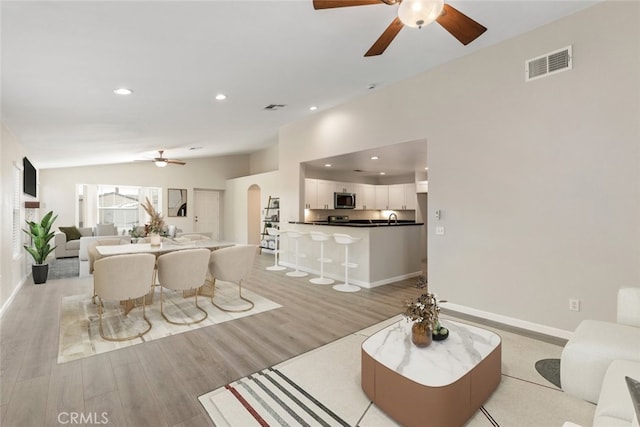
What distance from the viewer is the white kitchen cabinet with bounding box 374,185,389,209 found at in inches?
349

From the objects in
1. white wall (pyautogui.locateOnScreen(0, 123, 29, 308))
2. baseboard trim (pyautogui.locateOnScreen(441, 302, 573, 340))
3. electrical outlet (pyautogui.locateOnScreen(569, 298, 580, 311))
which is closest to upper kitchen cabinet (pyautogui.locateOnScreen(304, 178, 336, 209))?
baseboard trim (pyautogui.locateOnScreen(441, 302, 573, 340))

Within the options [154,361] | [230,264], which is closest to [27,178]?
[230,264]

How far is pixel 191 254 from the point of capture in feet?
11.9

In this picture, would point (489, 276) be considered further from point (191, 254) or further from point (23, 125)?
point (23, 125)

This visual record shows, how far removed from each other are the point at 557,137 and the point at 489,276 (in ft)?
5.57

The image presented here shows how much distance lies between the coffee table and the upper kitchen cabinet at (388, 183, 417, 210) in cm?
615

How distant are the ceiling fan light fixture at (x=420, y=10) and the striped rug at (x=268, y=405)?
2532 mm

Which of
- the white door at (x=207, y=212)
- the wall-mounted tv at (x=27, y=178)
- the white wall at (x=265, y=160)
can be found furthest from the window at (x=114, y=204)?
the white wall at (x=265, y=160)

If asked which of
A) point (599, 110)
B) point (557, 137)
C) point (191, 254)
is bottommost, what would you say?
point (191, 254)

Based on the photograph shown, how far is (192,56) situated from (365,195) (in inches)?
256

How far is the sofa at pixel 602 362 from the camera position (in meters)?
1.44

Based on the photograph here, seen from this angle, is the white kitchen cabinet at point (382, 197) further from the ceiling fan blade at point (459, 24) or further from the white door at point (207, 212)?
the ceiling fan blade at point (459, 24)

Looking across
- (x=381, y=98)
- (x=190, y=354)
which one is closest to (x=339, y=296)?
(x=190, y=354)

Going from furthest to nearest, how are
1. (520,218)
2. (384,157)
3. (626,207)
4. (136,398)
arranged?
(384,157) → (520,218) → (626,207) → (136,398)
